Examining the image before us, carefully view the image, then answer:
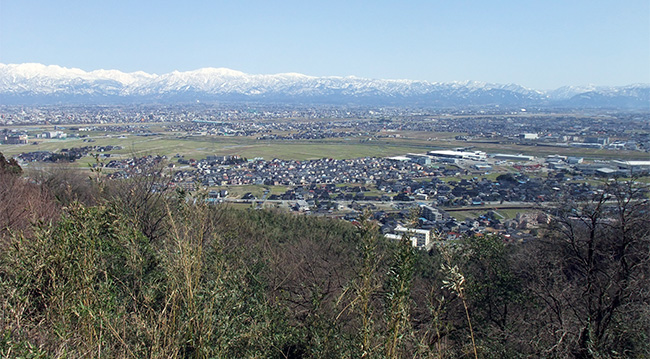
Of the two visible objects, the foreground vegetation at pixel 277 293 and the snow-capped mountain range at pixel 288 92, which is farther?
the snow-capped mountain range at pixel 288 92

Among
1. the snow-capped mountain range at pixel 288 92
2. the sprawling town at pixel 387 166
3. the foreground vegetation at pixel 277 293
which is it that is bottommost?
the sprawling town at pixel 387 166

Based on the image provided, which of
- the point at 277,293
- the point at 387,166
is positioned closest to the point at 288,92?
the point at 387,166

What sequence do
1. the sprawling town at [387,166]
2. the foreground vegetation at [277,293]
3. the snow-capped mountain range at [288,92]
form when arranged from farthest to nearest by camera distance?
1. the snow-capped mountain range at [288,92]
2. the sprawling town at [387,166]
3. the foreground vegetation at [277,293]

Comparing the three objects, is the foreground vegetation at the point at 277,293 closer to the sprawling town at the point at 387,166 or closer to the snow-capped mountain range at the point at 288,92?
the sprawling town at the point at 387,166

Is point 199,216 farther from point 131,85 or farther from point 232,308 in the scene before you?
point 131,85

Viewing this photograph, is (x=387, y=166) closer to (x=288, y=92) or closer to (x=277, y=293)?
(x=277, y=293)

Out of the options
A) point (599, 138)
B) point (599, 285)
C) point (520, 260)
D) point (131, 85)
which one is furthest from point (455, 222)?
point (131, 85)

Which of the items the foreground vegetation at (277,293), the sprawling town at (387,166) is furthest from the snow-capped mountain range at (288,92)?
the foreground vegetation at (277,293)
